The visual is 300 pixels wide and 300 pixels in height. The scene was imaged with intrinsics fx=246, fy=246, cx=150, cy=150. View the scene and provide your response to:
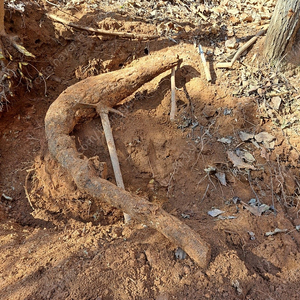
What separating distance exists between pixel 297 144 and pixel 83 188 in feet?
8.65

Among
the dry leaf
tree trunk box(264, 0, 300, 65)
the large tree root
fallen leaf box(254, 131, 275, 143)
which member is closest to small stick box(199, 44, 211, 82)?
the large tree root

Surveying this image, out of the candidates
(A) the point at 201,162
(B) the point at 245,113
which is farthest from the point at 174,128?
(B) the point at 245,113

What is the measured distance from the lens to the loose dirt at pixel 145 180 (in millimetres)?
1902

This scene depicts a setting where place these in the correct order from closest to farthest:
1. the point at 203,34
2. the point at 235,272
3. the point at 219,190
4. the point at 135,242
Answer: the point at 235,272, the point at 135,242, the point at 219,190, the point at 203,34

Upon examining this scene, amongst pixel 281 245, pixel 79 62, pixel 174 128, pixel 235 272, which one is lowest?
pixel 281 245

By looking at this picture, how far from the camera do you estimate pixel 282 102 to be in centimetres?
337

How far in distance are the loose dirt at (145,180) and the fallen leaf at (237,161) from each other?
0.12 feet

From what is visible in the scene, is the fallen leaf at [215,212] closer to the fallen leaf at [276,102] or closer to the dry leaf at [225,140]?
the dry leaf at [225,140]

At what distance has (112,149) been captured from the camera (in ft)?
10.3

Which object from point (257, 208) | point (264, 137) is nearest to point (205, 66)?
point (264, 137)

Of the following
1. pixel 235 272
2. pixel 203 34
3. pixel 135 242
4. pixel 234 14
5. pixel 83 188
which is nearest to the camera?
pixel 235 272

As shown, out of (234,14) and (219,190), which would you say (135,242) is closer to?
(219,190)

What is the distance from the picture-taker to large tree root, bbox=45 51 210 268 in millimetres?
2094

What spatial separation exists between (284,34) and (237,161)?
185 centimetres
